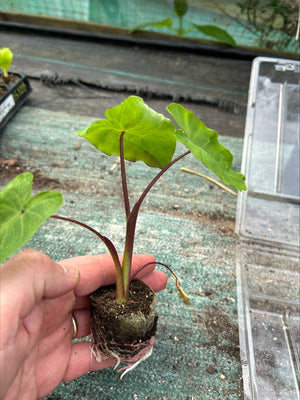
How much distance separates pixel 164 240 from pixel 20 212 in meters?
0.69

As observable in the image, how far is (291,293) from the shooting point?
3.64ft

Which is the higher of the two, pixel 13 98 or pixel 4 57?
pixel 4 57

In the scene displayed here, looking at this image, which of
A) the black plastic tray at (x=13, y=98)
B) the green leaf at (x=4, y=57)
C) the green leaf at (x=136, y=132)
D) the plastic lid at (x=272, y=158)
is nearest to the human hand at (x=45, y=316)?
the green leaf at (x=136, y=132)

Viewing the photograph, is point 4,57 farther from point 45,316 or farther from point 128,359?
point 128,359

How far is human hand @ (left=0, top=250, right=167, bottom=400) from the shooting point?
1.93 feet

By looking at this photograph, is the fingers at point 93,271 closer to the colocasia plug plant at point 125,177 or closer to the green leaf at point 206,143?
the colocasia plug plant at point 125,177

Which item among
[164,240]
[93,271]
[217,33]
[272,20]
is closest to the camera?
[93,271]

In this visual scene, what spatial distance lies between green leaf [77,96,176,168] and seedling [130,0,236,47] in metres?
1.64

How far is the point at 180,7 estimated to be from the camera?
6.81ft

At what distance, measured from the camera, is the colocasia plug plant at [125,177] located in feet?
2.21

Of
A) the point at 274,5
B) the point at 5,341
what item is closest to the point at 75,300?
the point at 5,341

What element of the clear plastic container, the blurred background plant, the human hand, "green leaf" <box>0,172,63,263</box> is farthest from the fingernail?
the blurred background plant

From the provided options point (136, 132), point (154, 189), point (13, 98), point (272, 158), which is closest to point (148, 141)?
point (136, 132)

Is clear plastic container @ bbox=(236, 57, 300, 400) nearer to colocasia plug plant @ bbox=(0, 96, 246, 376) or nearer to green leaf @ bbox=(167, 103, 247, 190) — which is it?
colocasia plug plant @ bbox=(0, 96, 246, 376)
